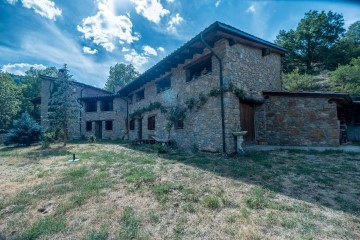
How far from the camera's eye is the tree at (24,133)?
46.7 ft

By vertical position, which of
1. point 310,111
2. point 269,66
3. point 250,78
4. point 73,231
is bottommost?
point 73,231

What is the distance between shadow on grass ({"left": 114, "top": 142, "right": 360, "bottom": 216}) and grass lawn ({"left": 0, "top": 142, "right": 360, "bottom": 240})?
0.08 feet

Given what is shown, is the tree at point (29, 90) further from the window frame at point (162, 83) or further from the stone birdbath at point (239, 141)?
the stone birdbath at point (239, 141)

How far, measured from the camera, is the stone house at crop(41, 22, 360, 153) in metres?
8.27

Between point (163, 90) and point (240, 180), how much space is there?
944cm

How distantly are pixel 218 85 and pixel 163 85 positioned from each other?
598 cm

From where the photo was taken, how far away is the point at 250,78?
30.5 feet

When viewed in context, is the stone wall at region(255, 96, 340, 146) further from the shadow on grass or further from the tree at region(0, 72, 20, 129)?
the tree at region(0, 72, 20, 129)

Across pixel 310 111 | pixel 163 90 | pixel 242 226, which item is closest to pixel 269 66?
pixel 310 111

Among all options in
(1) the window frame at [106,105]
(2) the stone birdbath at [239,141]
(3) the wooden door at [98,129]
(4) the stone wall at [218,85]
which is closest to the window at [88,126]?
(3) the wooden door at [98,129]

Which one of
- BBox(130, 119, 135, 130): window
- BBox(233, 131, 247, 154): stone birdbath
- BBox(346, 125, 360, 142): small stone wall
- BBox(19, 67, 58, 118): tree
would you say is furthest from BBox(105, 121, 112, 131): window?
BBox(19, 67, 58, 118): tree

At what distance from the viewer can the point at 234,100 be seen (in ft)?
27.2

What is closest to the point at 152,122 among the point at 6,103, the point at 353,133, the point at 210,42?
the point at 210,42

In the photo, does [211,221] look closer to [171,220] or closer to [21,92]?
[171,220]
